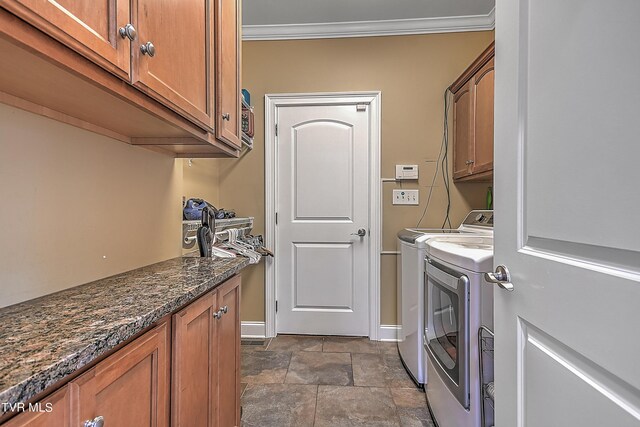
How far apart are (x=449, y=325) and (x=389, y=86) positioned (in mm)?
2071

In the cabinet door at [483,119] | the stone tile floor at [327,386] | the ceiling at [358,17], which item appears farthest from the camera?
the ceiling at [358,17]

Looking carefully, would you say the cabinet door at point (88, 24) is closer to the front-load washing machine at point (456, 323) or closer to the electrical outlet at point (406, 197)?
the front-load washing machine at point (456, 323)

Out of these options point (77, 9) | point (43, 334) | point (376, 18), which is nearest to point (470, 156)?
point (376, 18)

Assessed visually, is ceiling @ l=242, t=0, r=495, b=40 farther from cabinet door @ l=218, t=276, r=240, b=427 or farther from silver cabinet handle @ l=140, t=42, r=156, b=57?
cabinet door @ l=218, t=276, r=240, b=427

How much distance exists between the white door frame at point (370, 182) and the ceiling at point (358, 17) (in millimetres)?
530

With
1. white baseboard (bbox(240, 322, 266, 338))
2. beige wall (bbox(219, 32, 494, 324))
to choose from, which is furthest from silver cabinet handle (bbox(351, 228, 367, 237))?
white baseboard (bbox(240, 322, 266, 338))

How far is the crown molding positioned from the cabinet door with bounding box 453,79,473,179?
2.00 feet

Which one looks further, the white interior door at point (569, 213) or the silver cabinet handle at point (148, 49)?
the silver cabinet handle at point (148, 49)

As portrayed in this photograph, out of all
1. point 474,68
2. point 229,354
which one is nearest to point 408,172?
point 474,68

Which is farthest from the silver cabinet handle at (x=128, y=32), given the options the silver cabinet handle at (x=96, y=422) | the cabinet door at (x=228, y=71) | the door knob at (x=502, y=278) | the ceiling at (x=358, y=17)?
the ceiling at (x=358, y=17)

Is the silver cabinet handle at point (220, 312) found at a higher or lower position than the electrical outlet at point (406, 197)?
lower

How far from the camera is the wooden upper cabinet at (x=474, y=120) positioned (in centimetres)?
210

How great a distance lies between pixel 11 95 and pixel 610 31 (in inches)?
53.0

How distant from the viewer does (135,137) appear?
1292 millimetres
